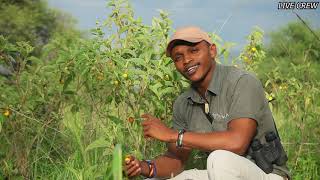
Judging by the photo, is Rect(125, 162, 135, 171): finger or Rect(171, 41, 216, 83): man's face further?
Rect(171, 41, 216, 83): man's face

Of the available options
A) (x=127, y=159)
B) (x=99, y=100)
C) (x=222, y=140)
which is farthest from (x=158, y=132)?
(x=99, y=100)

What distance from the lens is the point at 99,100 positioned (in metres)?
3.86

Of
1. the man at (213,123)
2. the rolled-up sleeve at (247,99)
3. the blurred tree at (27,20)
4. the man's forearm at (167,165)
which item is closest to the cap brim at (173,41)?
the man at (213,123)

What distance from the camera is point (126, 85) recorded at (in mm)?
3285

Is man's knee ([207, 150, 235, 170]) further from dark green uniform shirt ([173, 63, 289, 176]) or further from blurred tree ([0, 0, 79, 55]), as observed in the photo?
blurred tree ([0, 0, 79, 55])

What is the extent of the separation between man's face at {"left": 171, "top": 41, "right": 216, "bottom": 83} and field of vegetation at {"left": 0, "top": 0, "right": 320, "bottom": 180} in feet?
0.71

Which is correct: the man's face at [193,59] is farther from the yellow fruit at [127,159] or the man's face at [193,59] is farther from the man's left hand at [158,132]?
the yellow fruit at [127,159]

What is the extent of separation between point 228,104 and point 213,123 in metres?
0.15

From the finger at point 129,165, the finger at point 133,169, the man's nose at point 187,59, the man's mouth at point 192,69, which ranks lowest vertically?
the finger at point 133,169

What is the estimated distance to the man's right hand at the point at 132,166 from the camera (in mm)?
2826

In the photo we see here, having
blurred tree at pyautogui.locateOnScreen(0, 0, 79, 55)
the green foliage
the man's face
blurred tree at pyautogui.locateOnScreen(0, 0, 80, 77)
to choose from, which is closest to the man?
the man's face

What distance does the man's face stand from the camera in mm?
A: 3002

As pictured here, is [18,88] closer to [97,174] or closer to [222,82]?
[97,174]

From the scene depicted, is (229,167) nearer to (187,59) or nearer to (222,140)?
(222,140)
